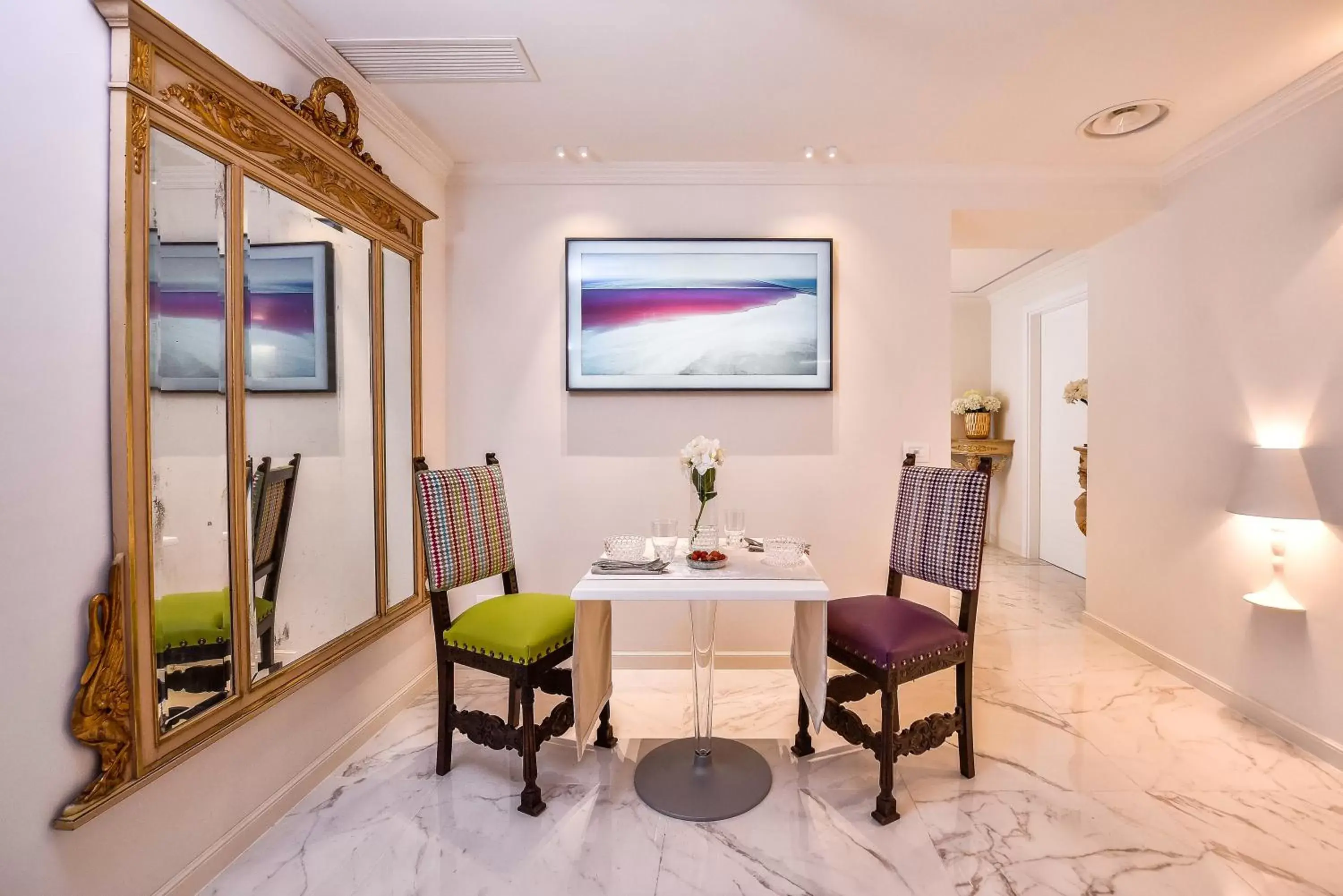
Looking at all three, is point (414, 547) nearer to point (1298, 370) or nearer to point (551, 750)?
point (551, 750)

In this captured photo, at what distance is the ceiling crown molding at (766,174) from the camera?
116 inches

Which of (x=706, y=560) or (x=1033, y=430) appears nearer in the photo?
(x=706, y=560)

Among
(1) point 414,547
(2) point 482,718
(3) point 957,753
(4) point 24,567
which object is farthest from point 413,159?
(3) point 957,753

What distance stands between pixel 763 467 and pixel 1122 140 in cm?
228

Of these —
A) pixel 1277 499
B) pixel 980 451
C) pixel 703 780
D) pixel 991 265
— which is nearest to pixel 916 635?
pixel 703 780

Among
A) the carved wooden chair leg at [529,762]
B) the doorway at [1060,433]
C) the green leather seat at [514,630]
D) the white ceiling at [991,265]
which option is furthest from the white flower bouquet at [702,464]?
the doorway at [1060,433]

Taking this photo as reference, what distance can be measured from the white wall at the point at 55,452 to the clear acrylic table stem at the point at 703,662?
1.55 m

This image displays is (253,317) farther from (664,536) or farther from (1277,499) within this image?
(1277,499)

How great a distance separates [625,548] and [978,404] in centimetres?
480

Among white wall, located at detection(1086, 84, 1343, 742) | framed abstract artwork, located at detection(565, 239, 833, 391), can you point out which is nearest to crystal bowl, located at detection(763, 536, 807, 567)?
framed abstract artwork, located at detection(565, 239, 833, 391)

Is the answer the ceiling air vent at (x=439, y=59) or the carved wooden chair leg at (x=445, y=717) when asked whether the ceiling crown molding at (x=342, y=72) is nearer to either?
the ceiling air vent at (x=439, y=59)

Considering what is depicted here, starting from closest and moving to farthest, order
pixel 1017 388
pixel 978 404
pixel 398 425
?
pixel 398 425 < pixel 1017 388 < pixel 978 404

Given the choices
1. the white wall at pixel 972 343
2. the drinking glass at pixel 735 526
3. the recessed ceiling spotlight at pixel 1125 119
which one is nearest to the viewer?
the drinking glass at pixel 735 526

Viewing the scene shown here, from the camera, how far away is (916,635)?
1964mm
